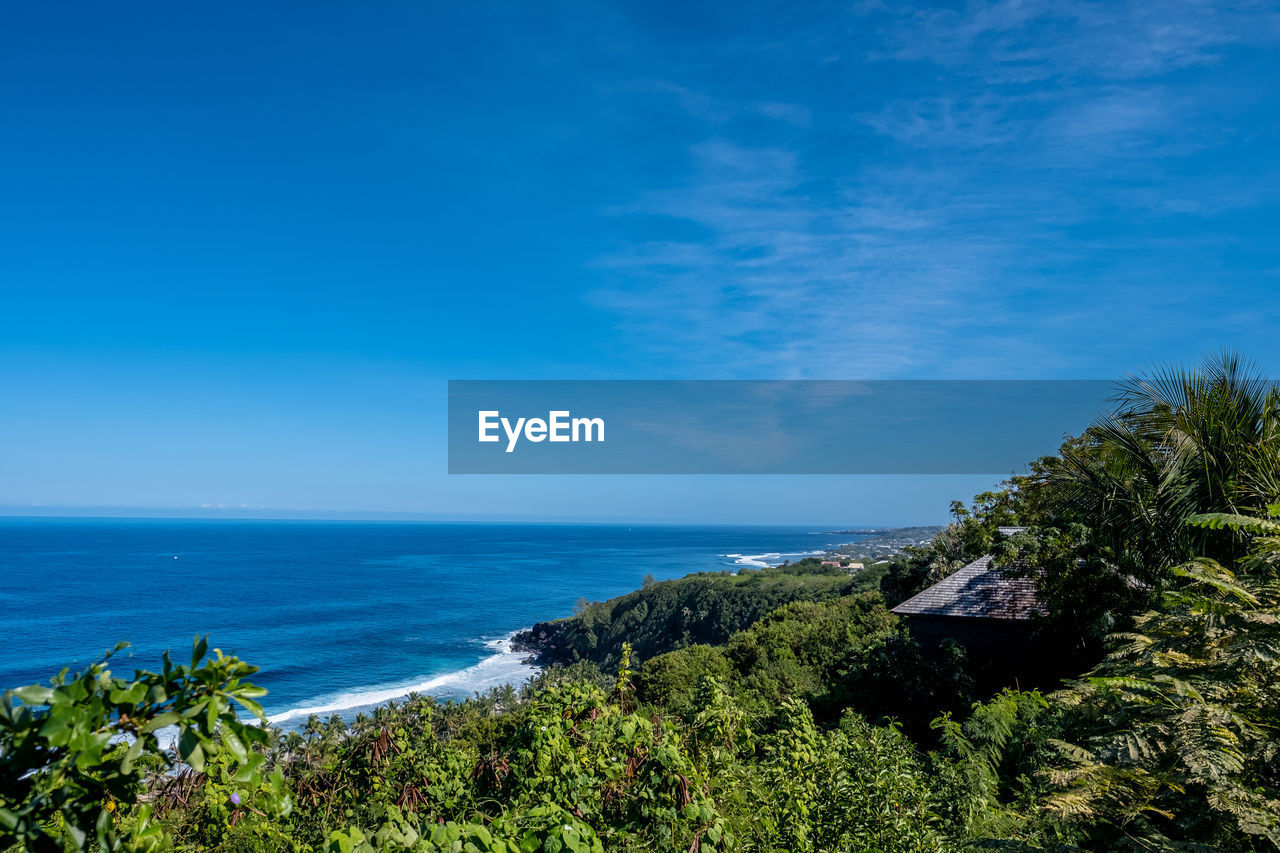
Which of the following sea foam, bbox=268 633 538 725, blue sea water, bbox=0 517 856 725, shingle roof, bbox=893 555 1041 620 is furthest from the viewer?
blue sea water, bbox=0 517 856 725

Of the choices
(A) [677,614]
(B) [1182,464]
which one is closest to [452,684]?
(A) [677,614]

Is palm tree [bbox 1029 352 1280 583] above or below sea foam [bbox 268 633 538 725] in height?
above

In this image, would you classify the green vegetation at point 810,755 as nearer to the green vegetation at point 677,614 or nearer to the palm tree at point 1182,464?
the palm tree at point 1182,464

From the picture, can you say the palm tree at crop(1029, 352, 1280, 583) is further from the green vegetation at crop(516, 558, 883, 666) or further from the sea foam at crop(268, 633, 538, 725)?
the sea foam at crop(268, 633, 538, 725)

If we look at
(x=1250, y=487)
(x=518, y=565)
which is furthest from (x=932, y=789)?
(x=518, y=565)

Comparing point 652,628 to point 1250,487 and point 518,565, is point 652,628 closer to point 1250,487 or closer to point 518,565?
point 1250,487

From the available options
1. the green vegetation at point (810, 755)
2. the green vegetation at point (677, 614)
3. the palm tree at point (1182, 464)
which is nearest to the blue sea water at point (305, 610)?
the green vegetation at point (810, 755)

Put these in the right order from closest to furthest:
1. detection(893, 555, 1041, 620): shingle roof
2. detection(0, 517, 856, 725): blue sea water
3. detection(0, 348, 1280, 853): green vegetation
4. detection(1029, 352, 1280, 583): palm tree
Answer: detection(0, 348, 1280, 853): green vegetation
detection(1029, 352, 1280, 583): palm tree
detection(893, 555, 1041, 620): shingle roof
detection(0, 517, 856, 725): blue sea water

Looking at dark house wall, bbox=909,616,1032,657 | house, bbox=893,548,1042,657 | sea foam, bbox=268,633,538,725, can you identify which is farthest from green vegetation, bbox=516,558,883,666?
dark house wall, bbox=909,616,1032,657
